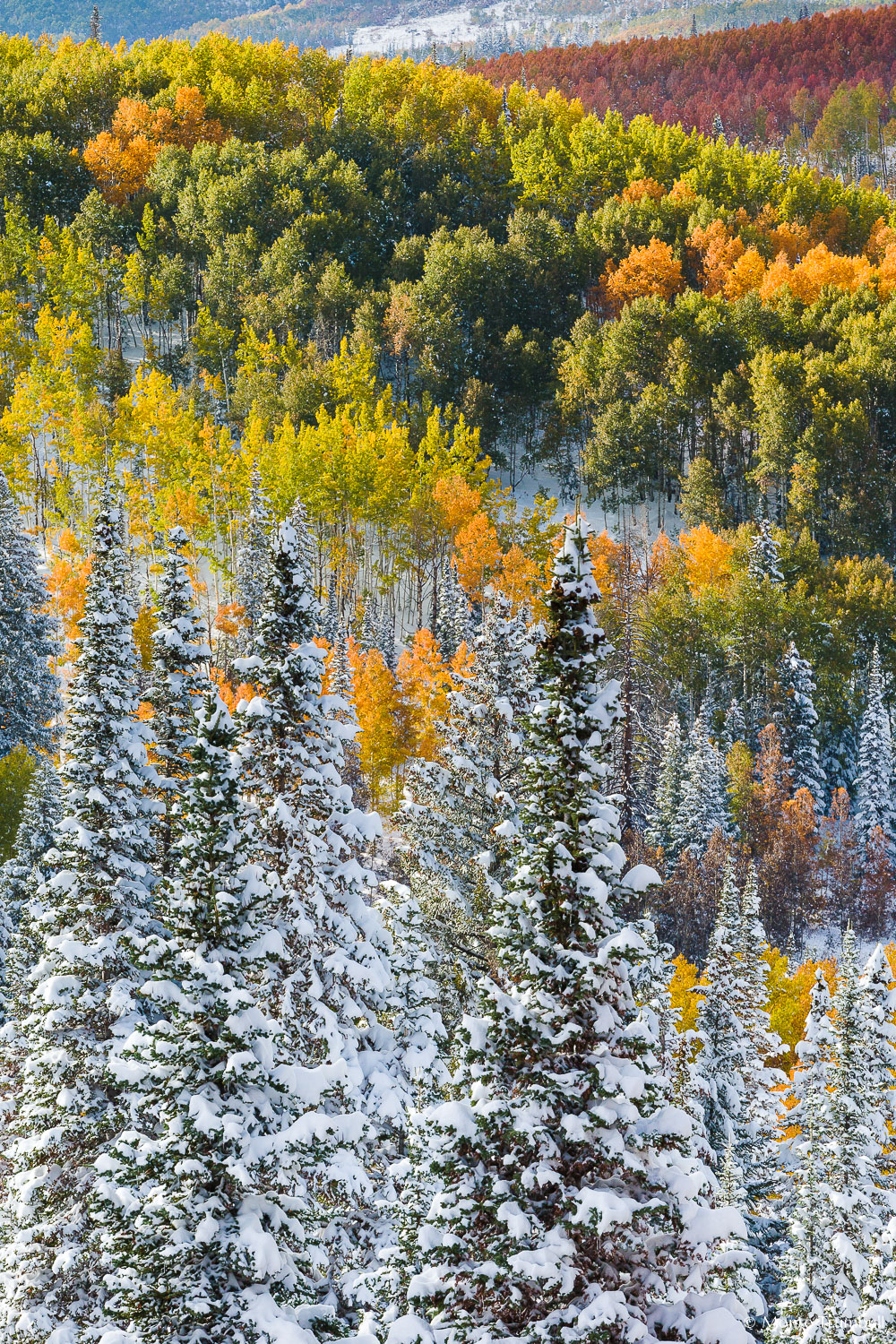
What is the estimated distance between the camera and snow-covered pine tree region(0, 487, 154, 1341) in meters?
15.7

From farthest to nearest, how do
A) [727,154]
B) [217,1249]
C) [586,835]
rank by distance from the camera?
[727,154], [217,1249], [586,835]

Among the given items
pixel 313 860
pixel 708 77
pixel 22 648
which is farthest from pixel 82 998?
pixel 708 77

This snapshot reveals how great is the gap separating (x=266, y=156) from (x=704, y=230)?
1437 inches

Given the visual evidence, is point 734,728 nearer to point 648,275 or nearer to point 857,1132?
point 648,275

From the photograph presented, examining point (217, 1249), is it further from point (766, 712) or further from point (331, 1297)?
point (766, 712)

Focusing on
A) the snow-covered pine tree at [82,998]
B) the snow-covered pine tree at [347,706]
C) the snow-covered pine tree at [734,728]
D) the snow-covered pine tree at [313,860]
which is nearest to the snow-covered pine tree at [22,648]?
the snow-covered pine tree at [347,706]

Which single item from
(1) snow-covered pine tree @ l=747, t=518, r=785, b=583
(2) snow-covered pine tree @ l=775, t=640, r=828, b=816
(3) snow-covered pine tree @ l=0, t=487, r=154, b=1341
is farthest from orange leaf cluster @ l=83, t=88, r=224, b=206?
(3) snow-covered pine tree @ l=0, t=487, r=154, b=1341

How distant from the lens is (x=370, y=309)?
79750 millimetres

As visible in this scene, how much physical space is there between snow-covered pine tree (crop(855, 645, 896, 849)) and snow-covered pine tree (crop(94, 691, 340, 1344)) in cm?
5479

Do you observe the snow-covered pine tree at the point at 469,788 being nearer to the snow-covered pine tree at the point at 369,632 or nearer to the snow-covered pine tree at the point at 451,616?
the snow-covered pine tree at the point at 451,616

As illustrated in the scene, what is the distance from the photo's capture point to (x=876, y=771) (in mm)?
62594

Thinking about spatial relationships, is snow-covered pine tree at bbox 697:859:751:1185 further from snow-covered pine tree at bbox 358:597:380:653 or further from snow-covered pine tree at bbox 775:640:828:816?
snow-covered pine tree at bbox 775:640:828:816

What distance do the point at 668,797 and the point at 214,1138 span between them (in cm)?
4787

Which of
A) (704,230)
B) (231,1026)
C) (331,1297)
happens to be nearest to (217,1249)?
(231,1026)
